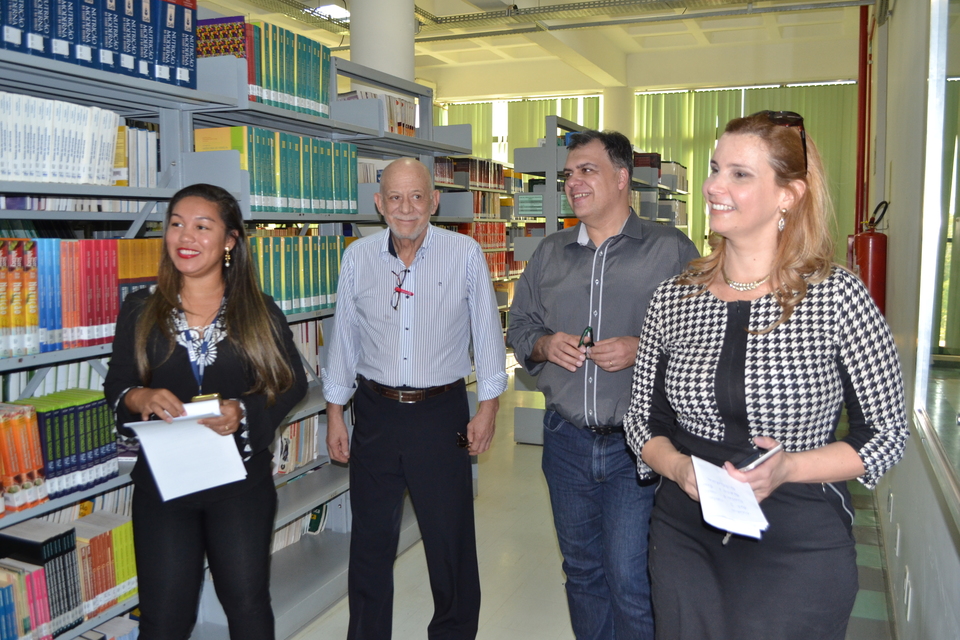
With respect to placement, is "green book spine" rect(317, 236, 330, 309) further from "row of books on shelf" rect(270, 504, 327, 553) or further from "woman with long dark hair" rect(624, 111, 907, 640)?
"woman with long dark hair" rect(624, 111, 907, 640)

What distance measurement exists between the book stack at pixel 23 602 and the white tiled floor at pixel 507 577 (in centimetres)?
99

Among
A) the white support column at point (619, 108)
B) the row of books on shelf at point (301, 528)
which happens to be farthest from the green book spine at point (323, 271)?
the white support column at point (619, 108)

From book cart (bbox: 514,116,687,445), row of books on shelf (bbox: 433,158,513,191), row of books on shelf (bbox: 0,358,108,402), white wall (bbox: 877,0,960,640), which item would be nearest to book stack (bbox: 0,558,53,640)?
row of books on shelf (bbox: 0,358,108,402)

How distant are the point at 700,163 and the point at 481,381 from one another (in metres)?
9.55

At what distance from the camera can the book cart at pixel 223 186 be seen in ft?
6.88

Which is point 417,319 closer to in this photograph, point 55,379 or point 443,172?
point 55,379

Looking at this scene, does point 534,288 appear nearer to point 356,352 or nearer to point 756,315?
point 356,352

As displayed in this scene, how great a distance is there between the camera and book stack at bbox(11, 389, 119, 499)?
2084 millimetres

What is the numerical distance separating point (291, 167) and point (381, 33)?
2.97m

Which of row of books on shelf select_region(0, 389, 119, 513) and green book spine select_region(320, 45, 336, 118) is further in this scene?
green book spine select_region(320, 45, 336, 118)

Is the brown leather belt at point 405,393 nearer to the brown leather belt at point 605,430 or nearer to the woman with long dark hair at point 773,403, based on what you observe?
the brown leather belt at point 605,430

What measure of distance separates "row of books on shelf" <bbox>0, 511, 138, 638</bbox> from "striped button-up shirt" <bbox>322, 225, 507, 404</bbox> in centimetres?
81

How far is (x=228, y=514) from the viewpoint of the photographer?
6.27 feet

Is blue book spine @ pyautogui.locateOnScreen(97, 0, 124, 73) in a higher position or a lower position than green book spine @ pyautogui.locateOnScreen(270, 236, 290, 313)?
higher
